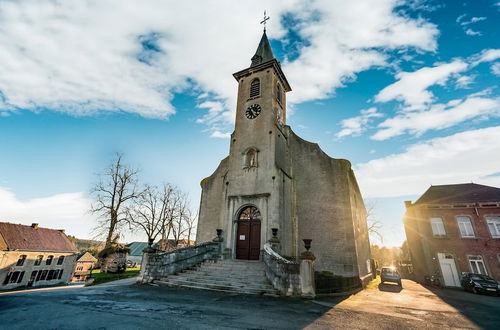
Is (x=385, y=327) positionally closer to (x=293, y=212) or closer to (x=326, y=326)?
(x=326, y=326)

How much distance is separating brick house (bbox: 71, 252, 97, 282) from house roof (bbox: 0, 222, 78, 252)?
10048 millimetres

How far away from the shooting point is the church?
14.9m

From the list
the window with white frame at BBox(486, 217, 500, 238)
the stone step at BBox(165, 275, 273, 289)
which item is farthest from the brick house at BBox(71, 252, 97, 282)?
the window with white frame at BBox(486, 217, 500, 238)

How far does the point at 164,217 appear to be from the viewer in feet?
108

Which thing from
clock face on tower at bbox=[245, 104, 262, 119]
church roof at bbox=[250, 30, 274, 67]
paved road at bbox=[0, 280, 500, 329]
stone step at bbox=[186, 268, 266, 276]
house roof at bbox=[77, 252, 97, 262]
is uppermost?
church roof at bbox=[250, 30, 274, 67]

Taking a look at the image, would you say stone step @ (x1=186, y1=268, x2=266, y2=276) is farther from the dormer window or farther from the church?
the dormer window

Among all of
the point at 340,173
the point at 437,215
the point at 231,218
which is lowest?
the point at 231,218

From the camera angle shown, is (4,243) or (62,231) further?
(62,231)

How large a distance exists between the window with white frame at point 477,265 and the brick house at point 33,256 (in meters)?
53.8

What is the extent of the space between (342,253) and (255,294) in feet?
25.4


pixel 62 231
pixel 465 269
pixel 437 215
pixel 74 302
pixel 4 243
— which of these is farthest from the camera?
pixel 62 231

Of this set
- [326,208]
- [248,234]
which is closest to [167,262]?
[248,234]

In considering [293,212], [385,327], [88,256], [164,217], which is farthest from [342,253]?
[88,256]

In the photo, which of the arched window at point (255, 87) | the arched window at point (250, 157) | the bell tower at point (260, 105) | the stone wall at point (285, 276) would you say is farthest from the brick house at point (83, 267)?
the stone wall at point (285, 276)
